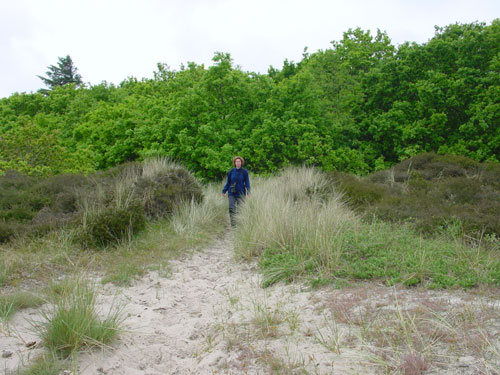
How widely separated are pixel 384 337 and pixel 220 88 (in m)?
14.6

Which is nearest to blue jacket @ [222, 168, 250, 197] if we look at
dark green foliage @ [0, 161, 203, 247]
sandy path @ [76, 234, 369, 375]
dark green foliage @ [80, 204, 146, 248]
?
dark green foliage @ [0, 161, 203, 247]

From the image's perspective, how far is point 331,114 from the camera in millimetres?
18734

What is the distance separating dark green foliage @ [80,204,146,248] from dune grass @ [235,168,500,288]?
2.24m

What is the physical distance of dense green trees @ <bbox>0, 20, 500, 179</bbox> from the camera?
644 inches

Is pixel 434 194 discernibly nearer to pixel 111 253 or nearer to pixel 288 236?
pixel 288 236

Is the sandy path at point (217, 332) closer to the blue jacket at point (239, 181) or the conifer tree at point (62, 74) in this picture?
the blue jacket at point (239, 181)

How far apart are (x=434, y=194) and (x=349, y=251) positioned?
489cm

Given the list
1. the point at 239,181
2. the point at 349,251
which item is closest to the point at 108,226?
the point at 239,181

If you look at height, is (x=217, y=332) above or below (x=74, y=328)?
below

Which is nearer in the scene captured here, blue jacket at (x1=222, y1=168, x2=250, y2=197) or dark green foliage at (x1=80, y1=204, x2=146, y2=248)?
dark green foliage at (x1=80, y1=204, x2=146, y2=248)

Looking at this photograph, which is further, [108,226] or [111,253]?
[108,226]

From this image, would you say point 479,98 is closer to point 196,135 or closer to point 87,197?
point 196,135

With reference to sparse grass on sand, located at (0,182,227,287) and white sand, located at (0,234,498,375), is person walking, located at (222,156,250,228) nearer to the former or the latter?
sparse grass on sand, located at (0,182,227,287)

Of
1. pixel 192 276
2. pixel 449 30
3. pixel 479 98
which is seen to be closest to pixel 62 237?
pixel 192 276
